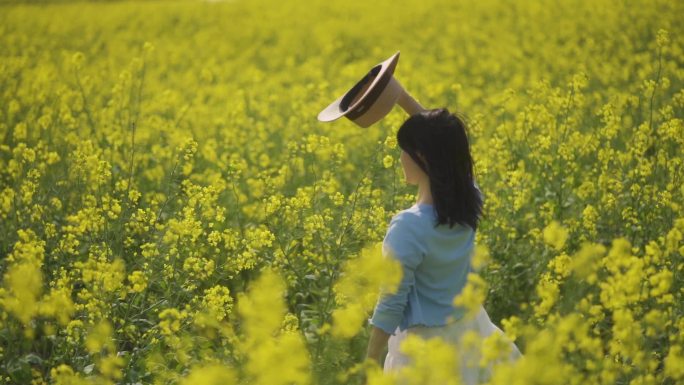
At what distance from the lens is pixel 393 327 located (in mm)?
2643

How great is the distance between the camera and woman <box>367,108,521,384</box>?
8.60 feet

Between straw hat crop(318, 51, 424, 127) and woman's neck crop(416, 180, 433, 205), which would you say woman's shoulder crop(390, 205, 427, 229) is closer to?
woman's neck crop(416, 180, 433, 205)

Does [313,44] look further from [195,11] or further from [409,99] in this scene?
[409,99]

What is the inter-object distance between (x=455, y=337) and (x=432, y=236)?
0.35 m

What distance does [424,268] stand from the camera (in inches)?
106

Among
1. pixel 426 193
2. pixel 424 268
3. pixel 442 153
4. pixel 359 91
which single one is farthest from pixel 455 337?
pixel 359 91

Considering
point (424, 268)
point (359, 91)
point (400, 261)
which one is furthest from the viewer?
point (359, 91)

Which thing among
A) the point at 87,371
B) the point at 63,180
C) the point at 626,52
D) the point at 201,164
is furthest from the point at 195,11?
the point at 87,371

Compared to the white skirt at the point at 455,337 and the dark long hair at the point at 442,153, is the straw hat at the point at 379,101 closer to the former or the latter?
the dark long hair at the point at 442,153

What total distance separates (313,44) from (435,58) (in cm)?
235

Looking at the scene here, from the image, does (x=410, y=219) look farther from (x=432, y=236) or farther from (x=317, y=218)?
(x=317, y=218)

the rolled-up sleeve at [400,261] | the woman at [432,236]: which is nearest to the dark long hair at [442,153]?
the woman at [432,236]

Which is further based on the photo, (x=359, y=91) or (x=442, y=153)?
(x=359, y=91)

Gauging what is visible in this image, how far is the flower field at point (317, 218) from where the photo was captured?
101 inches
